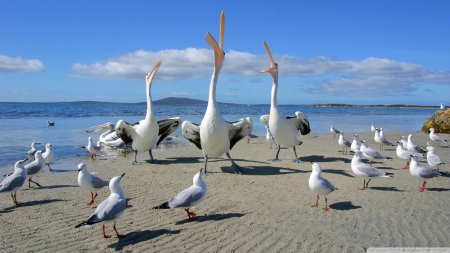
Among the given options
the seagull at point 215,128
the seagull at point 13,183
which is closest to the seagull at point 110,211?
the seagull at point 13,183

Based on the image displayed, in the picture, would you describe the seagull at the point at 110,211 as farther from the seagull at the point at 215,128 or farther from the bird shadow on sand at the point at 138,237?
the seagull at the point at 215,128

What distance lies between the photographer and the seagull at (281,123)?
10695 millimetres

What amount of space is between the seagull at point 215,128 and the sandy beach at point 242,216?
807mm

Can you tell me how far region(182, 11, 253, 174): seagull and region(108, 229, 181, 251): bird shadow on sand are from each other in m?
3.98

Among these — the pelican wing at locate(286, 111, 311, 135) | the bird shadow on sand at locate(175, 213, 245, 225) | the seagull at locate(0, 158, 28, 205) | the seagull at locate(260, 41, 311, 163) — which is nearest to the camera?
the bird shadow on sand at locate(175, 213, 245, 225)

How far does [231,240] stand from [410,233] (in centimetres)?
263

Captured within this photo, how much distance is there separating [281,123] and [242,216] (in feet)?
18.1

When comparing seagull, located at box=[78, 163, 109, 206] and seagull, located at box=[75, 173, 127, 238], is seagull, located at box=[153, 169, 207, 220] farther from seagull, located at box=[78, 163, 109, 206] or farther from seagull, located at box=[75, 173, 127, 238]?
seagull, located at box=[78, 163, 109, 206]

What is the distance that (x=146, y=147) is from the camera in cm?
1095

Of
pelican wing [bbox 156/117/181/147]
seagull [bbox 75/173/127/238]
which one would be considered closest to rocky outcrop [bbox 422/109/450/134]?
pelican wing [bbox 156/117/181/147]

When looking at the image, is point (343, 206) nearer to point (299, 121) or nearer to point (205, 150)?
point (205, 150)

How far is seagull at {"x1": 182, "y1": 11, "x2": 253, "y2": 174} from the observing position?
8742mm

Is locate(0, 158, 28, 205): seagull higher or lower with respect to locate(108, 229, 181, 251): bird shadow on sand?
higher

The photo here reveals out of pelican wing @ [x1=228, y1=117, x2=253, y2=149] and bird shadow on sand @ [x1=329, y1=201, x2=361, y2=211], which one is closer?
bird shadow on sand @ [x1=329, y1=201, x2=361, y2=211]
